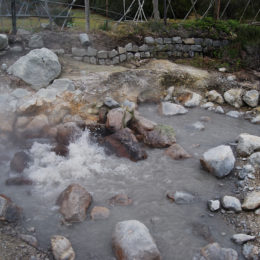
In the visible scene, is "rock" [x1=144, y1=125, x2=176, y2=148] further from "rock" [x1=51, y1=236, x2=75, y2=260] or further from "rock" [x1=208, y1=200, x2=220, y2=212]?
"rock" [x1=51, y1=236, x2=75, y2=260]

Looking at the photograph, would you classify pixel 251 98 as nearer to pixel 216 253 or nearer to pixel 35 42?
pixel 216 253

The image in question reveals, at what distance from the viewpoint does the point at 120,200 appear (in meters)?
4.93

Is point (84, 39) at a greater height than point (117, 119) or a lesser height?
greater

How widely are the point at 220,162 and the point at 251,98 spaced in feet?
13.1

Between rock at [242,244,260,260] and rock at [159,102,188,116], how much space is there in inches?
183

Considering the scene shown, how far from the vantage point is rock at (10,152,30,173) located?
5.61 metres

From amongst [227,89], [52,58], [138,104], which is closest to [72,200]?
[138,104]

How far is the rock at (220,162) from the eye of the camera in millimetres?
5480

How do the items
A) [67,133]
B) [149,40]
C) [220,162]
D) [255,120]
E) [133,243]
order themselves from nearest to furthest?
1. [133,243]
2. [220,162]
3. [67,133]
4. [255,120]
5. [149,40]

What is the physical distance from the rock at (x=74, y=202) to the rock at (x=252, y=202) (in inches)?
93.7

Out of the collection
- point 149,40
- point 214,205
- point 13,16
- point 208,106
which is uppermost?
point 13,16

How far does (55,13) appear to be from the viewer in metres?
11.4

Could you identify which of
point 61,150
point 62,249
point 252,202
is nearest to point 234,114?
point 252,202

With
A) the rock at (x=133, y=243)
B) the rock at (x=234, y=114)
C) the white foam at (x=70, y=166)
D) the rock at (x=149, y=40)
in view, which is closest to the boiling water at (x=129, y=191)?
the white foam at (x=70, y=166)
